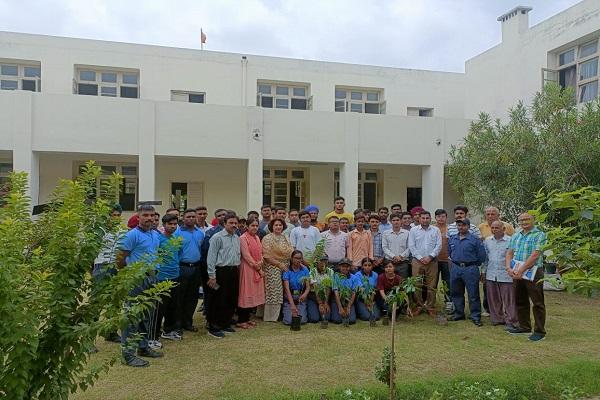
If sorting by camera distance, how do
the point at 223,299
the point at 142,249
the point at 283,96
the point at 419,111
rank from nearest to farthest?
the point at 142,249, the point at 223,299, the point at 283,96, the point at 419,111

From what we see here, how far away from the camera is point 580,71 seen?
45.7ft

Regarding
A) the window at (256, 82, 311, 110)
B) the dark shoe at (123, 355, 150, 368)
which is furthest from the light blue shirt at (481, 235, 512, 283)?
the window at (256, 82, 311, 110)

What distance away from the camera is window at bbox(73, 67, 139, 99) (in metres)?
16.4

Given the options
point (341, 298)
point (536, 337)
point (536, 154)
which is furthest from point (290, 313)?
point (536, 154)

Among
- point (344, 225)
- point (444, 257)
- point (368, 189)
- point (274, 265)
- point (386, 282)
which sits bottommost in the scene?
point (386, 282)

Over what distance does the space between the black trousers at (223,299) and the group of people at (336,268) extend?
0.01 meters

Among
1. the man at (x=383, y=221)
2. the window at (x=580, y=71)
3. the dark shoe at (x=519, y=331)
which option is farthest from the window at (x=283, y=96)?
the dark shoe at (x=519, y=331)

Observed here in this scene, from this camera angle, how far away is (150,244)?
5453 millimetres

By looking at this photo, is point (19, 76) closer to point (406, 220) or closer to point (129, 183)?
point (129, 183)

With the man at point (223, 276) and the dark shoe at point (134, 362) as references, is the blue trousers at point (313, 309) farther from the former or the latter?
the dark shoe at point (134, 362)

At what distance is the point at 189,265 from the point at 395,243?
10.8 ft

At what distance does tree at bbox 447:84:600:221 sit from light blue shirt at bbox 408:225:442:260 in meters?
2.73

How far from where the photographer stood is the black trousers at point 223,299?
6.64 meters

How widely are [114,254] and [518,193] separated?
28.1ft
